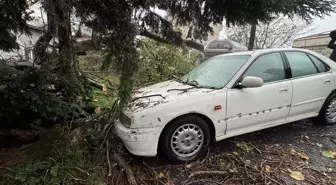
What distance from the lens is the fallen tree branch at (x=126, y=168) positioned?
297 cm

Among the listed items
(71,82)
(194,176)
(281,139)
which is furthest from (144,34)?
(281,139)

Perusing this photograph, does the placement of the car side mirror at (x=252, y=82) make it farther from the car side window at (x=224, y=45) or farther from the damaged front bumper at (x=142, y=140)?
the car side window at (x=224, y=45)

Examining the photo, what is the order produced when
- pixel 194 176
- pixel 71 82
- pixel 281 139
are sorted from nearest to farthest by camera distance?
pixel 194 176 → pixel 71 82 → pixel 281 139

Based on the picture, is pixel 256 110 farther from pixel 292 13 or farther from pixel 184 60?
pixel 184 60

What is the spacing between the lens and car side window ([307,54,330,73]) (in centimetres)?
449

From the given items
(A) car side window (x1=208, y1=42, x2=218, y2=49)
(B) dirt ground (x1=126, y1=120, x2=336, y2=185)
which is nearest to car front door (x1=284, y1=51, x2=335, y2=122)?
(B) dirt ground (x1=126, y1=120, x2=336, y2=185)

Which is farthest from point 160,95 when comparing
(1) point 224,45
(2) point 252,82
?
(1) point 224,45

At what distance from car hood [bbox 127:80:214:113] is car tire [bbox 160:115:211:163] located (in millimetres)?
309

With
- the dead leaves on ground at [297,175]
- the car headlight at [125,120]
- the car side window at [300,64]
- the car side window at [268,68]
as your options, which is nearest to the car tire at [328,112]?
the car side window at [300,64]

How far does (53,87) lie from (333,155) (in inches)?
162

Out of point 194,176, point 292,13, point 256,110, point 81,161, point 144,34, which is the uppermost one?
point 292,13

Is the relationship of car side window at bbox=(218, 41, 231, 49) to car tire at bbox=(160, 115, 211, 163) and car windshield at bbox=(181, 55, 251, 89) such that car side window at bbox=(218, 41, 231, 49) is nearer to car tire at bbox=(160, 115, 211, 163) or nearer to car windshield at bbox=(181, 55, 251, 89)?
car windshield at bbox=(181, 55, 251, 89)

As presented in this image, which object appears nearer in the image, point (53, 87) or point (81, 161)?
point (81, 161)

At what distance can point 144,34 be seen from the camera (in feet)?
11.2
